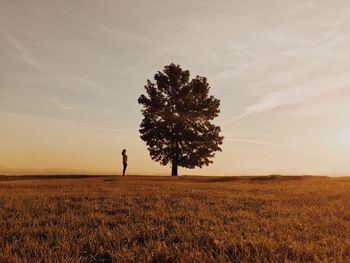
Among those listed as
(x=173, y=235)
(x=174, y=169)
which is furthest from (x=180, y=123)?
Result: (x=173, y=235)

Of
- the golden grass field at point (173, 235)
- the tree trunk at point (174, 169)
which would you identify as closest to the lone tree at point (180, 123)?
the tree trunk at point (174, 169)

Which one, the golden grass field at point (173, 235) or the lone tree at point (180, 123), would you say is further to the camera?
the lone tree at point (180, 123)

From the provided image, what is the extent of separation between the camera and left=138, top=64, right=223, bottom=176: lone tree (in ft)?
168

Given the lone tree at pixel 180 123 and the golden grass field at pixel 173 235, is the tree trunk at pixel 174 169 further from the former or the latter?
the golden grass field at pixel 173 235

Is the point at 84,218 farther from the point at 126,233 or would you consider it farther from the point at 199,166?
the point at 199,166

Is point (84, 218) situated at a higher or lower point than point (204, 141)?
lower

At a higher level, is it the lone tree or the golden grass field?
the lone tree

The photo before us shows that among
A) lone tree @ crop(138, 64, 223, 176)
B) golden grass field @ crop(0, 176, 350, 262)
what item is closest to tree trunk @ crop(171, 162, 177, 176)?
lone tree @ crop(138, 64, 223, 176)

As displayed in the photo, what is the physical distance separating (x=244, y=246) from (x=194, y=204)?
19.4 feet

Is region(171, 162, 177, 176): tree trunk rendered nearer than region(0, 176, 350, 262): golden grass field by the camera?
No

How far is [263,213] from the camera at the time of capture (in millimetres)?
10000

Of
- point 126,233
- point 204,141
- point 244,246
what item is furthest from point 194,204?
point 204,141

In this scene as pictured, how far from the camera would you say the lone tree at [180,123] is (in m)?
51.2

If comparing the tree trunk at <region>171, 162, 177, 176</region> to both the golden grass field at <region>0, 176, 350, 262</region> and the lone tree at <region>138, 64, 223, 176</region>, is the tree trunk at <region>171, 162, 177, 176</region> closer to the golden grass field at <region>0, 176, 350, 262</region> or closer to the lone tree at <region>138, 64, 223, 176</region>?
the lone tree at <region>138, 64, 223, 176</region>
